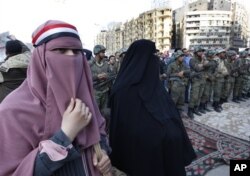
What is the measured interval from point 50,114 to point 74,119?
0.11 metres

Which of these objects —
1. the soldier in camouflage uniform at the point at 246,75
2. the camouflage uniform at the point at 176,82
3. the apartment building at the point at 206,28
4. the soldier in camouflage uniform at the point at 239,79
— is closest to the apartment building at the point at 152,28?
the apartment building at the point at 206,28

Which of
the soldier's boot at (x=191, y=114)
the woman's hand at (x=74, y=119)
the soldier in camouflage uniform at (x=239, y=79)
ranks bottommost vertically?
the soldier's boot at (x=191, y=114)

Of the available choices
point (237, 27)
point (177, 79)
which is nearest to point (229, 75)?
point (177, 79)

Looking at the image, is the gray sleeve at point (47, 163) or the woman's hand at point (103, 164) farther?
the woman's hand at point (103, 164)

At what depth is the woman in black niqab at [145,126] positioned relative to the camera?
87.7 inches

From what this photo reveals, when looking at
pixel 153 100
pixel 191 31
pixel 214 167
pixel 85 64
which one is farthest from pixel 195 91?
pixel 191 31

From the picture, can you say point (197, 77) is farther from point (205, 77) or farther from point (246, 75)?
point (246, 75)

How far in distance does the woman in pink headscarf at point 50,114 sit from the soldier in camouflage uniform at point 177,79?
17.5 ft

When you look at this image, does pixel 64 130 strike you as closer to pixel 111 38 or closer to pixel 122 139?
pixel 122 139

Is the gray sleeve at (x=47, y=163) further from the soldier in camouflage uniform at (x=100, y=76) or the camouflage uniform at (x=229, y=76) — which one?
the camouflage uniform at (x=229, y=76)

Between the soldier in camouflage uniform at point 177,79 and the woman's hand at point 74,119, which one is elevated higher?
the woman's hand at point 74,119

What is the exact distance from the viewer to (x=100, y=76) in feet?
18.8

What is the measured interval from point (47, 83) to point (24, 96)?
11cm

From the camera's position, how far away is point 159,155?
2.22 m
